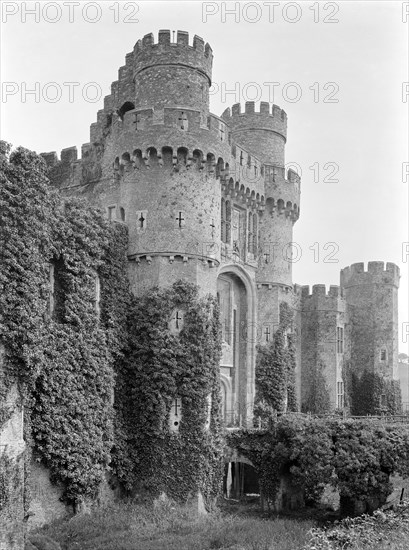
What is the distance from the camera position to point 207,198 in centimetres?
3092

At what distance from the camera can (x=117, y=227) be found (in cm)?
2961

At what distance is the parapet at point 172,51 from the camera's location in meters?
31.5

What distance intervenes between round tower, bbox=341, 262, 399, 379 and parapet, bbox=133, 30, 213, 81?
2285 centimetres

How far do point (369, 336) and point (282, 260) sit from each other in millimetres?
13270

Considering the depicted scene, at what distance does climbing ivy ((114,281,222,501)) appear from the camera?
92.3 feet

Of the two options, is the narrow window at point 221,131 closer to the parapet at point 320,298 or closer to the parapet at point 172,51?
the parapet at point 172,51

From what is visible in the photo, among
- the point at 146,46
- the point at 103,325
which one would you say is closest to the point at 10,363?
the point at 103,325

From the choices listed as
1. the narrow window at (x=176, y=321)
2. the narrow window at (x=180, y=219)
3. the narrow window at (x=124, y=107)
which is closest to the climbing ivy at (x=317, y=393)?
the narrow window at (x=176, y=321)

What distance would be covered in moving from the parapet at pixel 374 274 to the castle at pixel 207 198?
3175 mm

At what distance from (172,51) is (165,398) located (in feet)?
51.0

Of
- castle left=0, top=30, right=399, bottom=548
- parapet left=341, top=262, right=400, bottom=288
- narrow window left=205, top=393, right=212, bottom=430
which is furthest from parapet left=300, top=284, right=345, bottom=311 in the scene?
narrow window left=205, top=393, right=212, bottom=430

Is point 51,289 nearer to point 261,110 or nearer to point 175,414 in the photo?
point 175,414

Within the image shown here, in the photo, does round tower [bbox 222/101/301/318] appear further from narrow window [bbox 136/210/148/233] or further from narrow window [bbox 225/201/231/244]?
narrow window [bbox 136/210/148/233]

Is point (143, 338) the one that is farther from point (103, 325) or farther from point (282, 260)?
point (282, 260)
